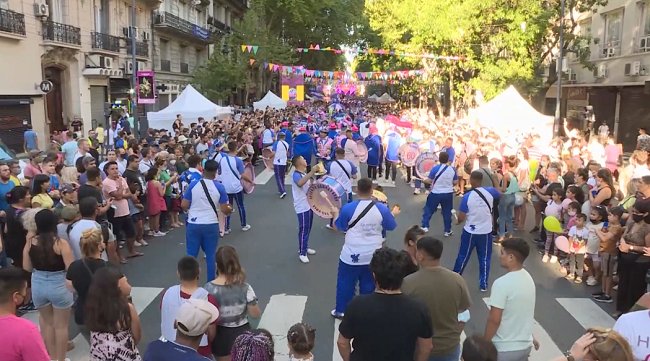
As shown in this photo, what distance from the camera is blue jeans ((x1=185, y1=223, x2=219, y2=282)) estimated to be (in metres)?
6.93

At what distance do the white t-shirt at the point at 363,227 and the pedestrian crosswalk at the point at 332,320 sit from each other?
3.26 feet

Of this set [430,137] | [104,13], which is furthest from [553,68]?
[104,13]

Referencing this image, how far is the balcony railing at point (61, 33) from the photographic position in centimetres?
2178

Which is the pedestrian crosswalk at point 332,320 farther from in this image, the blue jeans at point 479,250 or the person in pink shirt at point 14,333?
the person in pink shirt at point 14,333

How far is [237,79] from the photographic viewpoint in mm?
32625

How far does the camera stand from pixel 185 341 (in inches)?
126

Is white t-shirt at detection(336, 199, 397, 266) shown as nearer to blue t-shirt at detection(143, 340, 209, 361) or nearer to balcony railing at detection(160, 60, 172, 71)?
blue t-shirt at detection(143, 340, 209, 361)

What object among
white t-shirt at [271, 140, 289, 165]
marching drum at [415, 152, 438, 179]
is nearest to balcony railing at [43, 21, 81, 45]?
white t-shirt at [271, 140, 289, 165]

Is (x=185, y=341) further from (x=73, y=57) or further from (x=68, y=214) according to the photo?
(x=73, y=57)

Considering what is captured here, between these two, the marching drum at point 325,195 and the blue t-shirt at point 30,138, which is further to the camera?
the blue t-shirt at point 30,138

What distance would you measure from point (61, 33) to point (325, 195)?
1928cm

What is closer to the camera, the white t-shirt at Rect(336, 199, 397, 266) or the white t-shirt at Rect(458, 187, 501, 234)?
the white t-shirt at Rect(336, 199, 397, 266)

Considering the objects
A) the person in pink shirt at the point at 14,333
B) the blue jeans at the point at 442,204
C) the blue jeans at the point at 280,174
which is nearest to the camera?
the person in pink shirt at the point at 14,333

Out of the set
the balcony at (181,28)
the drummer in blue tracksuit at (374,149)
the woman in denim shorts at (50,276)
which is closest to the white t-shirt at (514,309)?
the woman in denim shorts at (50,276)
